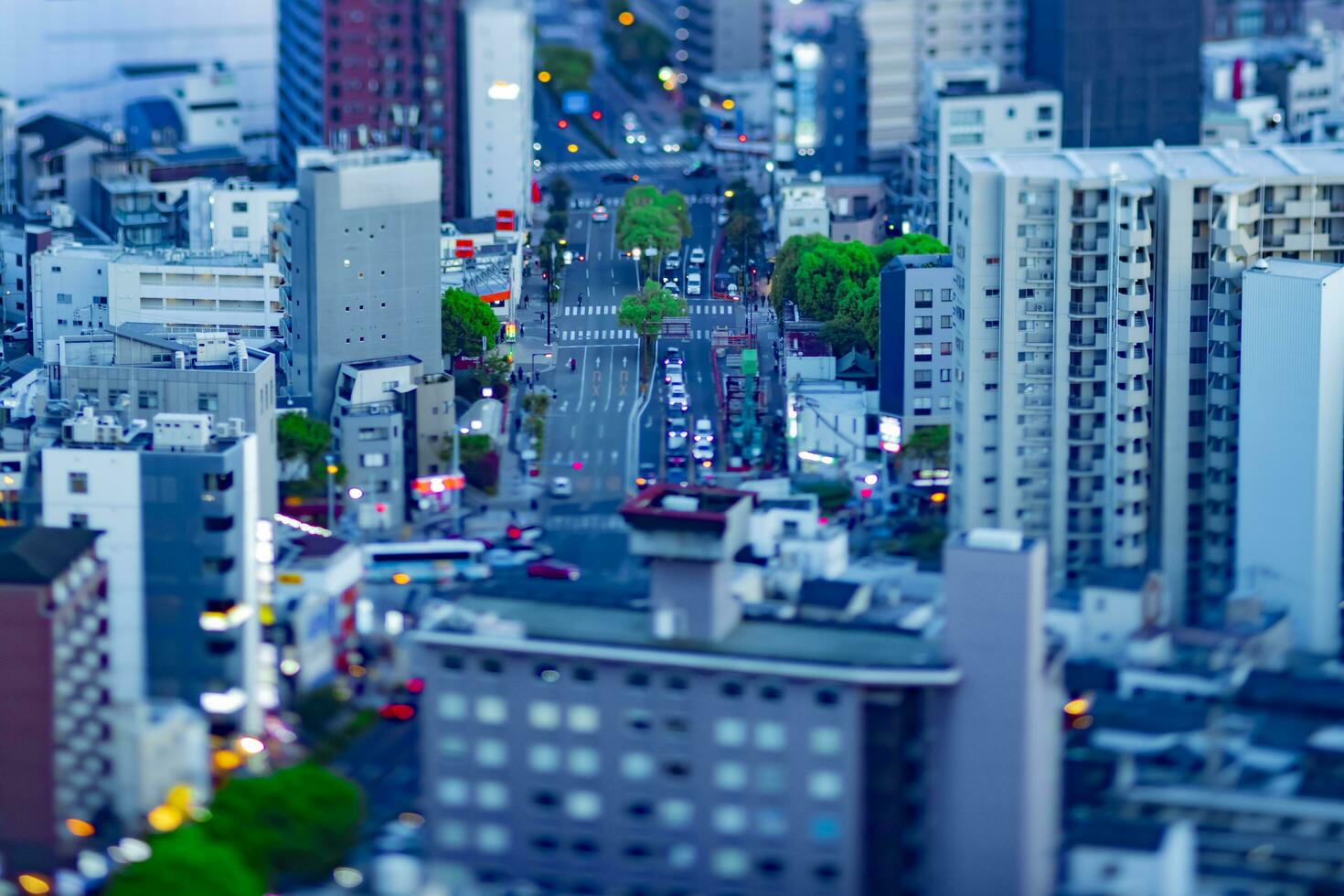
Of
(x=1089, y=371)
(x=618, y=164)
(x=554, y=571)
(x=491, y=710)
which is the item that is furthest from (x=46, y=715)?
(x=618, y=164)

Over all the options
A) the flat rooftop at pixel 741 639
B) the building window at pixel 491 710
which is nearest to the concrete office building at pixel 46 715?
the flat rooftop at pixel 741 639

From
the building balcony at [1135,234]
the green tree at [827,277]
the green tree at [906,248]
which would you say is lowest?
A: the green tree at [827,277]

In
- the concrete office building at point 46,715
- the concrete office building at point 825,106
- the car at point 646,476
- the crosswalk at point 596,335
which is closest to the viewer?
the concrete office building at point 46,715

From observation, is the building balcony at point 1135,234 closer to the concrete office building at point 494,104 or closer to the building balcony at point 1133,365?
the building balcony at point 1133,365

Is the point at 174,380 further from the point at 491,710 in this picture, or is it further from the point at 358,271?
the point at 491,710

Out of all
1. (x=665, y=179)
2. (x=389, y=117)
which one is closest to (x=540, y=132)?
(x=665, y=179)
